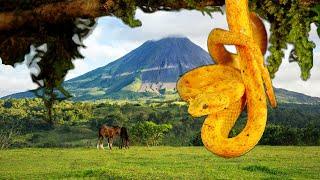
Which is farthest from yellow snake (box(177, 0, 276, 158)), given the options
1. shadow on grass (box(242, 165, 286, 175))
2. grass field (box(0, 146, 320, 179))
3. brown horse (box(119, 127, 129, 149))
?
brown horse (box(119, 127, 129, 149))

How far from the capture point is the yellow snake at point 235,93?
2062mm

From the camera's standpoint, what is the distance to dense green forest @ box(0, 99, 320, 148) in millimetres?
75031

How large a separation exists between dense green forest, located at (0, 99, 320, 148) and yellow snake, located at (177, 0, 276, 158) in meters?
65.8

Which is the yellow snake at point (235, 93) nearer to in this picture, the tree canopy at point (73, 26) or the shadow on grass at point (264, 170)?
the tree canopy at point (73, 26)

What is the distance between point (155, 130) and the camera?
79.1 meters

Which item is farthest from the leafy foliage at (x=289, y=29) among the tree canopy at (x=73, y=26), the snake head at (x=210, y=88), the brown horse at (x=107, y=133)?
the brown horse at (x=107, y=133)

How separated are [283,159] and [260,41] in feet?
123

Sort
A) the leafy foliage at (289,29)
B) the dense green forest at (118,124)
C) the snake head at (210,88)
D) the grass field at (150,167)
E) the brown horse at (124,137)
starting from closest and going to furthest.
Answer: the snake head at (210,88) < the leafy foliage at (289,29) < the grass field at (150,167) < the brown horse at (124,137) < the dense green forest at (118,124)

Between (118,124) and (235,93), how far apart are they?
3854 inches

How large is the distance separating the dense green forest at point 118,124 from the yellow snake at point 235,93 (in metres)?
65.8

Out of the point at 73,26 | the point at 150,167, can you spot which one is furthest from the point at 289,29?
the point at 150,167

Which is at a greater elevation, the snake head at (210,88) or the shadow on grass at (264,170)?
the snake head at (210,88)

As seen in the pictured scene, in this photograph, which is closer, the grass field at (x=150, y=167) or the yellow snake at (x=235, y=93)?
the yellow snake at (x=235, y=93)

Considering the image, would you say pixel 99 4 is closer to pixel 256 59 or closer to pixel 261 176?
pixel 256 59
